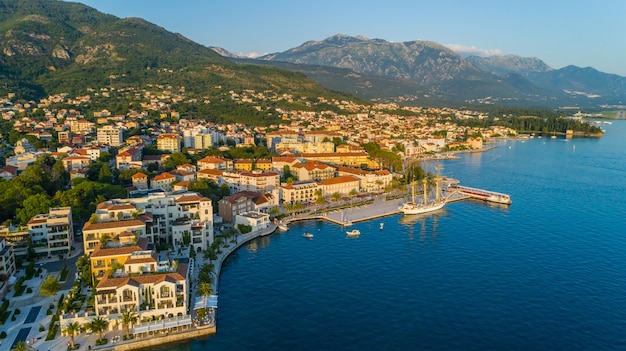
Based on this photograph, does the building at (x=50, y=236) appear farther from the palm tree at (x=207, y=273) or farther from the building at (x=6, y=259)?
the palm tree at (x=207, y=273)

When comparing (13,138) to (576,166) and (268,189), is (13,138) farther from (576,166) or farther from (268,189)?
(576,166)

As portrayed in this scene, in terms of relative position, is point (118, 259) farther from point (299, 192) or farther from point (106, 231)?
point (299, 192)

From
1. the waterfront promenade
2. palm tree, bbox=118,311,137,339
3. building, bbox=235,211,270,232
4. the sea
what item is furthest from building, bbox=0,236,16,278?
building, bbox=235,211,270,232

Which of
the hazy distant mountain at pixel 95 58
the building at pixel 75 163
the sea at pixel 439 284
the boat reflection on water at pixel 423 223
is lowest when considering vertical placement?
the sea at pixel 439 284

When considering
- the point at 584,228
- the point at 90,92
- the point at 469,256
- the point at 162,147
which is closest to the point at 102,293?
the point at 469,256

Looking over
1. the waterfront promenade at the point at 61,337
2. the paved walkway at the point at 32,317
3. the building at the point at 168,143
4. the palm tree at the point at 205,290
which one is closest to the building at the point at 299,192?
the waterfront promenade at the point at 61,337
